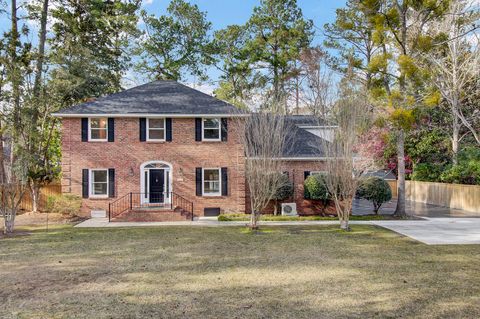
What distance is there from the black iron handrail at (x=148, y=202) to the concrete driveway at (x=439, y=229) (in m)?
9.27

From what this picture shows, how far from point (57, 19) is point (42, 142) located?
31.5ft

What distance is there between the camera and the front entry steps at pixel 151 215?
1678 centimetres

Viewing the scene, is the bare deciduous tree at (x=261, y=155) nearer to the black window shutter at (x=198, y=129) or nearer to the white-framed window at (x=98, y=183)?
the black window shutter at (x=198, y=129)

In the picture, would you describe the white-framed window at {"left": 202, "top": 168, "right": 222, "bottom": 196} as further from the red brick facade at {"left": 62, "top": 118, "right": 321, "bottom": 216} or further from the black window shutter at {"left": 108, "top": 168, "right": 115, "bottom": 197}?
the black window shutter at {"left": 108, "top": 168, "right": 115, "bottom": 197}

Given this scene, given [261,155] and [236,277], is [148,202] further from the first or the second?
[236,277]

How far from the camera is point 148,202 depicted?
1803 centimetres

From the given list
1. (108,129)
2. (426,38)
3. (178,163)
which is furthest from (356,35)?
(108,129)

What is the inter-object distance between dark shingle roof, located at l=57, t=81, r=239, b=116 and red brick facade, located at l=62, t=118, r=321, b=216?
1.73 ft

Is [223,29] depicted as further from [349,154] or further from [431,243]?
[431,243]

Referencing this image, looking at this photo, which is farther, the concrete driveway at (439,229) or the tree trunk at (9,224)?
the tree trunk at (9,224)

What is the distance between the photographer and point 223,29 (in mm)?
31828

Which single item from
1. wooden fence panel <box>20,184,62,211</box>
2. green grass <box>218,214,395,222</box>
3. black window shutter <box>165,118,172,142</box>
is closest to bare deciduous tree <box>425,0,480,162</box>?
green grass <box>218,214,395,222</box>

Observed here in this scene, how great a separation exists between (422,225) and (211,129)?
430 inches

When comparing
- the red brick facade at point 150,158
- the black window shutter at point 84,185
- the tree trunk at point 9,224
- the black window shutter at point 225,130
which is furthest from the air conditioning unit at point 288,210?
the tree trunk at point 9,224
